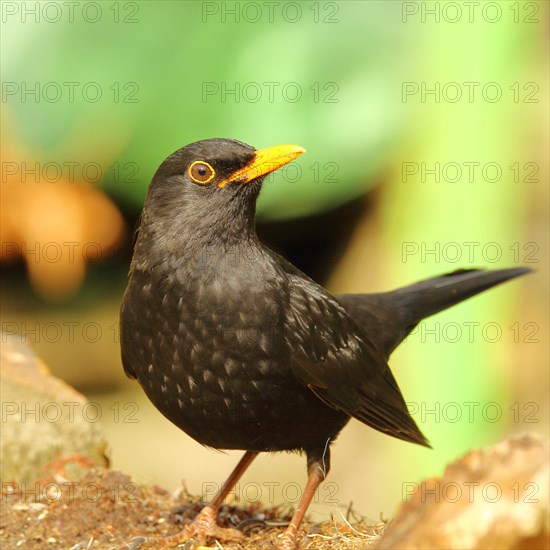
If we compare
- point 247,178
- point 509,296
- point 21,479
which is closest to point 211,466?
point 509,296

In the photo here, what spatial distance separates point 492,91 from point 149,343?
5085mm

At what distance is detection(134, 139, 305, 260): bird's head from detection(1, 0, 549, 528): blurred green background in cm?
383

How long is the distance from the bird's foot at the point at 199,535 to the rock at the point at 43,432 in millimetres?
886

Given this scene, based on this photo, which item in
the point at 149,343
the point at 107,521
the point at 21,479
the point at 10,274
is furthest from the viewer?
the point at 10,274

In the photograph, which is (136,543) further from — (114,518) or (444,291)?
(444,291)

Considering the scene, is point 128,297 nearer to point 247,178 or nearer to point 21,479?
point 247,178

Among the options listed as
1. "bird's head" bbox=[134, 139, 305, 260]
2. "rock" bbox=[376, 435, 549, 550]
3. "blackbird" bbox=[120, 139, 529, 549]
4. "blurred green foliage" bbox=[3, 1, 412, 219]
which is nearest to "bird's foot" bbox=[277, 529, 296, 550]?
"blackbird" bbox=[120, 139, 529, 549]

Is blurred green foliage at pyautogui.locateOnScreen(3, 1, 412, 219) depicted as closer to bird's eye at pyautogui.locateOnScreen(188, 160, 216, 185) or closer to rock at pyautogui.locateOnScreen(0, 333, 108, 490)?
rock at pyautogui.locateOnScreen(0, 333, 108, 490)

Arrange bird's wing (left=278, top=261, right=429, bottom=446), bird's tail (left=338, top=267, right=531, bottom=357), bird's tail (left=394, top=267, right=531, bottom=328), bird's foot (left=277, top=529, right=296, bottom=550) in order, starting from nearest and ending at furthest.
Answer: bird's foot (left=277, top=529, right=296, bottom=550) < bird's wing (left=278, top=261, right=429, bottom=446) < bird's tail (left=338, top=267, right=531, bottom=357) < bird's tail (left=394, top=267, right=531, bottom=328)

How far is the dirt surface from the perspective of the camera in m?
4.43

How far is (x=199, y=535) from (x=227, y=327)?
114 cm

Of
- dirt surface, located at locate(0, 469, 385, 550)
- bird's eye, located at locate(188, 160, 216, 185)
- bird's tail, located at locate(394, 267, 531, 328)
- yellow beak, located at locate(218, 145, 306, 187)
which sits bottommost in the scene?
dirt surface, located at locate(0, 469, 385, 550)

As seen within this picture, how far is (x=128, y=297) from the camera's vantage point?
4.35m

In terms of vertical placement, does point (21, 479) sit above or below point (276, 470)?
above
